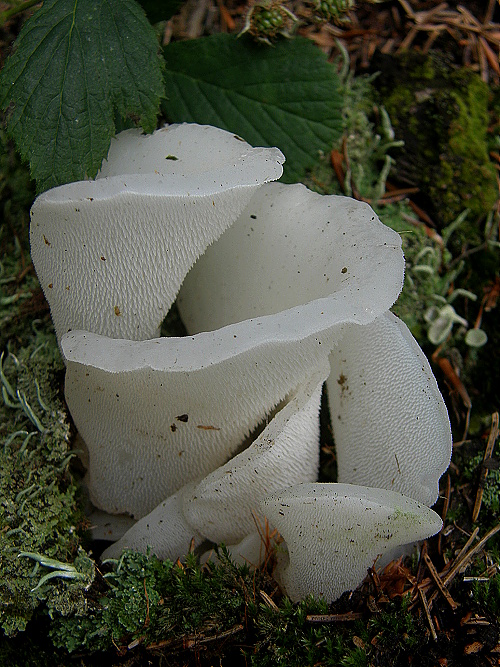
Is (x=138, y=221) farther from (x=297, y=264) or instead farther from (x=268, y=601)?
(x=268, y=601)

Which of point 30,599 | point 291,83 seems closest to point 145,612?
point 30,599

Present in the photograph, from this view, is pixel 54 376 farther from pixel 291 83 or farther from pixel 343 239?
pixel 291 83

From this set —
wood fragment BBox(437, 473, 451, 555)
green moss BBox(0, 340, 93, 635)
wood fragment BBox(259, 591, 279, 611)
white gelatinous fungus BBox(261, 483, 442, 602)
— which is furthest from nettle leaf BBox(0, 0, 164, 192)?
wood fragment BBox(437, 473, 451, 555)

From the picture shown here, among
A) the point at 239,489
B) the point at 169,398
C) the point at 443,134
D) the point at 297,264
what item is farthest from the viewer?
the point at 443,134

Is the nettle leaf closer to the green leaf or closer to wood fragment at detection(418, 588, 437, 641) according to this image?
the green leaf

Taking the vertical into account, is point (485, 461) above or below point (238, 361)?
below

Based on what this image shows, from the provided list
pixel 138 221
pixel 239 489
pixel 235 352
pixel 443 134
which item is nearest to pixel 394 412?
pixel 239 489
